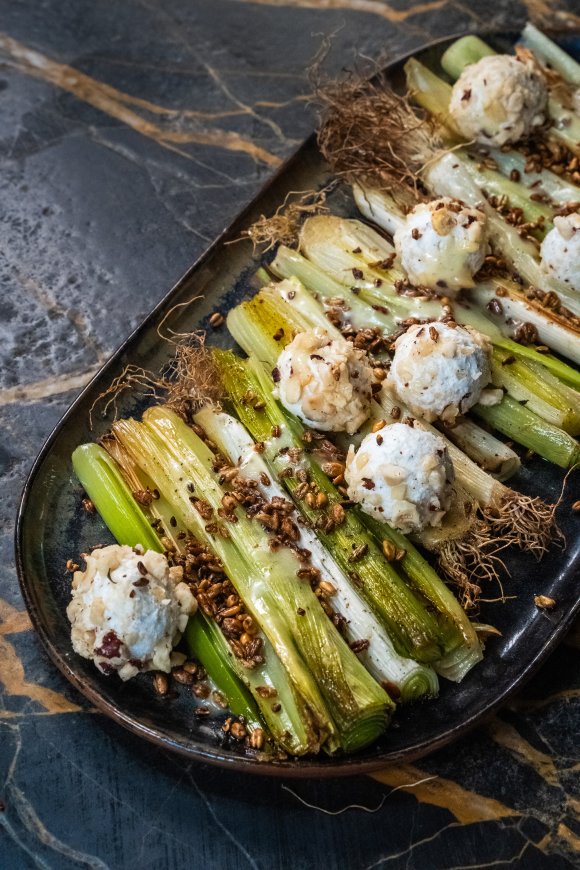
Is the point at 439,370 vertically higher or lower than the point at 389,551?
higher

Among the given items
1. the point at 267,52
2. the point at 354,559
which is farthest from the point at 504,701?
the point at 267,52

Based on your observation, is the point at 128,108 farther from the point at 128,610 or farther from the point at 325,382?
the point at 128,610

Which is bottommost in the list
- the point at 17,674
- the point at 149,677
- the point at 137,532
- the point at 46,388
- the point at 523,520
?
the point at 17,674

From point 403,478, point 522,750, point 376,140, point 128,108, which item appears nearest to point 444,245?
point 376,140

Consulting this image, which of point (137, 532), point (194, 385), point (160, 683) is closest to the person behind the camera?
point (160, 683)

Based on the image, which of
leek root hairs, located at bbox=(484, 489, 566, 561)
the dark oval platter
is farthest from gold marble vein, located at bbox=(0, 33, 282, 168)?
leek root hairs, located at bbox=(484, 489, 566, 561)

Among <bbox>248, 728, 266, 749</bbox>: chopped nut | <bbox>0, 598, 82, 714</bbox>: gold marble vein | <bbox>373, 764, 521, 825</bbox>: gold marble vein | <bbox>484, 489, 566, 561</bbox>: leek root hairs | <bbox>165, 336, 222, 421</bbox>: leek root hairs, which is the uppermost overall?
<bbox>484, 489, 566, 561</bbox>: leek root hairs

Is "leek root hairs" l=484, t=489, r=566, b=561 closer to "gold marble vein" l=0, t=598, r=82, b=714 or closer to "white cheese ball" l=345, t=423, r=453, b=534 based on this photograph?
"white cheese ball" l=345, t=423, r=453, b=534

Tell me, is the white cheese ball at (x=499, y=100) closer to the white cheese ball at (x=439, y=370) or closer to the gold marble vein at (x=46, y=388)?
the white cheese ball at (x=439, y=370)
